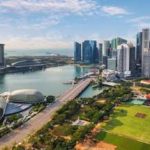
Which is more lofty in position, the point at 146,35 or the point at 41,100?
the point at 146,35

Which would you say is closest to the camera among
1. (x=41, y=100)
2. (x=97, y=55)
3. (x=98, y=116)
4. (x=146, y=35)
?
(x=98, y=116)

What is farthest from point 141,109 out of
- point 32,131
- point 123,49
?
point 123,49

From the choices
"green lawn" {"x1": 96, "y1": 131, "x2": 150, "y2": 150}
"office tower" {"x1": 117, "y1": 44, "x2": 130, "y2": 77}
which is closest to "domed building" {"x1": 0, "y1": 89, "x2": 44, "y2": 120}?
"green lawn" {"x1": 96, "y1": 131, "x2": 150, "y2": 150}

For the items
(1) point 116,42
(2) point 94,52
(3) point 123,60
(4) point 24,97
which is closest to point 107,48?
(1) point 116,42

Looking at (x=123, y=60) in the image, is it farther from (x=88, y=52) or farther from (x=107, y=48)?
(x=88, y=52)

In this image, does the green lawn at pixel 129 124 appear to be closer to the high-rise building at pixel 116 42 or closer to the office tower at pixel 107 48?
the high-rise building at pixel 116 42

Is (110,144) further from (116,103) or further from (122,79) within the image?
(122,79)

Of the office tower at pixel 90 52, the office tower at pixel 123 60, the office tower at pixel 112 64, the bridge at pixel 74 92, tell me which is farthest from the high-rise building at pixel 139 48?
the office tower at pixel 90 52
